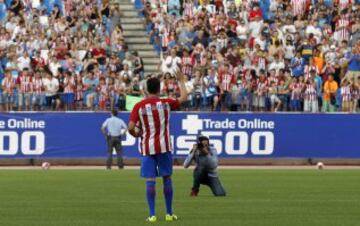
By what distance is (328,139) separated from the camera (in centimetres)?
3859

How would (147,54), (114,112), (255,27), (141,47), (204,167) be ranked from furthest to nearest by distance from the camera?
(255,27)
(141,47)
(147,54)
(114,112)
(204,167)

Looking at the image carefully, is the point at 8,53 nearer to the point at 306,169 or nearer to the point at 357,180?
the point at 306,169

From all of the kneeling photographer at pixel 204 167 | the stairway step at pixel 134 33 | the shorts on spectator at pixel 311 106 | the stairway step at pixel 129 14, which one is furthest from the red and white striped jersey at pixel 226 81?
the kneeling photographer at pixel 204 167

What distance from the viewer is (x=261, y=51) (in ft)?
129

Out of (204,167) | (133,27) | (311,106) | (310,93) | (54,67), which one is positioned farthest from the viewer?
(133,27)

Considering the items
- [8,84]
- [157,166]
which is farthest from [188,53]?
[157,166]

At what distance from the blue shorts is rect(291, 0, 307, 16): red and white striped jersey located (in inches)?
997

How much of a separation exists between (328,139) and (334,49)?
128 inches

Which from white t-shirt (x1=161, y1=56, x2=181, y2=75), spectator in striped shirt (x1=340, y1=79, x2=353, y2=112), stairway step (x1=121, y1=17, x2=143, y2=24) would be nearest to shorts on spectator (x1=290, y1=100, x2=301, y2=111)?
spectator in striped shirt (x1=340, y1=79, x2=353, y2=112)

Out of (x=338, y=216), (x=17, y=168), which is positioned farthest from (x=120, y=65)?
(x=338, y=216)

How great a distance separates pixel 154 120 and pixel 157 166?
69 centimetres

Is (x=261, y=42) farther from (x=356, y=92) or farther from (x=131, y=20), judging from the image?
(x=131, y=20)

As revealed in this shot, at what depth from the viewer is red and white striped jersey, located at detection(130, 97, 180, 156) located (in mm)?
17141

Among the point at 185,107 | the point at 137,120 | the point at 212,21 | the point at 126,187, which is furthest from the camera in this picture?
the point at 212,21
